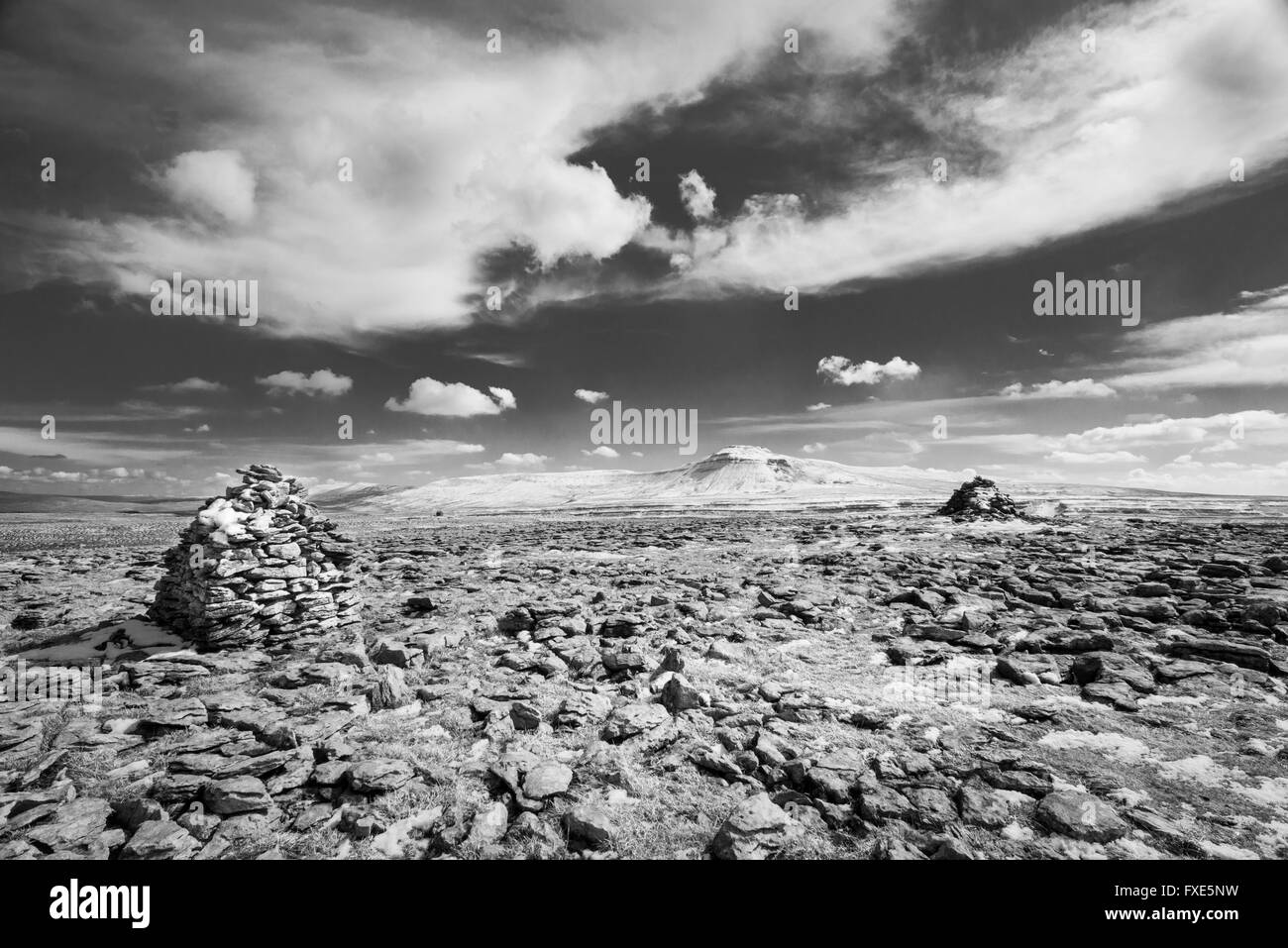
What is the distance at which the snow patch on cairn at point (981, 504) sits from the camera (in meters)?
44.7

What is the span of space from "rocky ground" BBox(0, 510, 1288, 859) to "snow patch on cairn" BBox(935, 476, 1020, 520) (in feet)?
105

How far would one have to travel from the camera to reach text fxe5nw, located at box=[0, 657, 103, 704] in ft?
26.5

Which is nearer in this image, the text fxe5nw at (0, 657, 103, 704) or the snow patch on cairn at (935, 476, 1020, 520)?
the text fxe5nw at (0, 657, 103, 704)

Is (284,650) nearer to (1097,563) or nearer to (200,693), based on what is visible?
(200,693)
